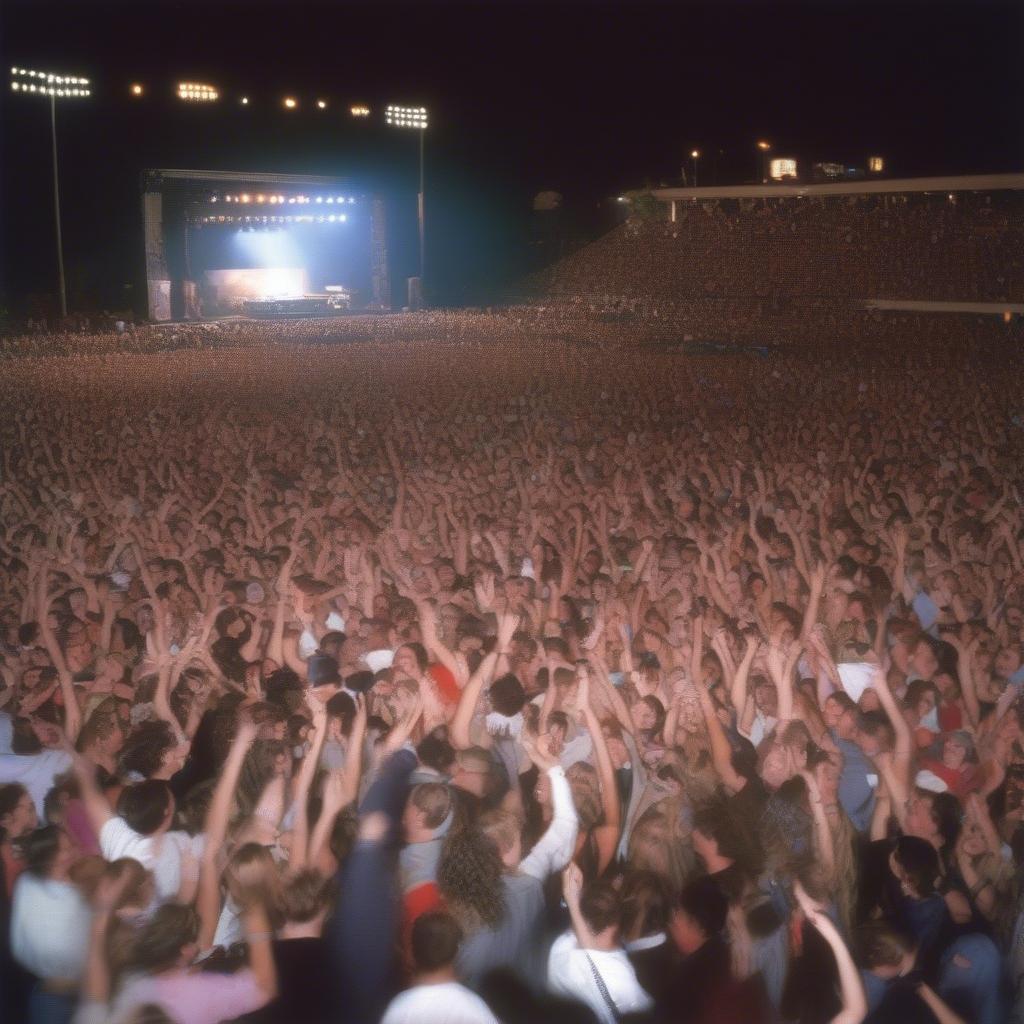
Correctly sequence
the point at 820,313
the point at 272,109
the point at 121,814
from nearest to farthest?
1. the point at 121,814
2. the point at 820,313
3. the point at 272,109

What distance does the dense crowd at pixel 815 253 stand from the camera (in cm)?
3572

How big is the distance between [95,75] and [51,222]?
4.01 m

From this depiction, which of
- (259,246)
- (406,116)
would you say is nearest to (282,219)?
(259,246)

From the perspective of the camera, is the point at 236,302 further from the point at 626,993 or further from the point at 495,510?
the point at 626,993

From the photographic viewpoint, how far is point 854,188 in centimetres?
3847

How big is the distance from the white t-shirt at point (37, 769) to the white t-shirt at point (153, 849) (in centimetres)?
60

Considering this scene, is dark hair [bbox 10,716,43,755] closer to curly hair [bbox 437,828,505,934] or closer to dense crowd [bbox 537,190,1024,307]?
curly hair [bbox 437,828,505,934]

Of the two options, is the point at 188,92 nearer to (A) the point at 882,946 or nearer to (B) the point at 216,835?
→ (B) the point at 216,835

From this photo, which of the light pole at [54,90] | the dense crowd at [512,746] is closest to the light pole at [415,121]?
the light pole at [54,90]

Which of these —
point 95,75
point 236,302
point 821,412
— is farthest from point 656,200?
point 821,412

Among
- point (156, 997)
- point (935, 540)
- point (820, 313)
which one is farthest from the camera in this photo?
point (820, 313)

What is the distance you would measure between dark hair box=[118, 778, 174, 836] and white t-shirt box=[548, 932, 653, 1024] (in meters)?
1.12

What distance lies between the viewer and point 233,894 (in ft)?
10.8

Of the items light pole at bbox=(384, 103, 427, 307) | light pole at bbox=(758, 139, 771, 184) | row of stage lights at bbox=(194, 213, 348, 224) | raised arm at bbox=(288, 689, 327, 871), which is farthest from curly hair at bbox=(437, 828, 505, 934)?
light pole at bbox=(758, 139, 771, 184)
